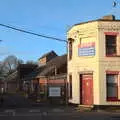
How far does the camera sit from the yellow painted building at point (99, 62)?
143 ft

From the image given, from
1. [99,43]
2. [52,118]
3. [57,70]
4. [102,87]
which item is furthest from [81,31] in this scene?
[57,70]

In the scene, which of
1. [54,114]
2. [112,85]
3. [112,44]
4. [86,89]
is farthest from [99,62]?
[54,114]

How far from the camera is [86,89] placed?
45.3 m

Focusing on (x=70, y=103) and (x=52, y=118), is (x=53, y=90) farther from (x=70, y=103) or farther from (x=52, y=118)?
(x=52, y=118)

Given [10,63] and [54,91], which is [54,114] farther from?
[10,63]

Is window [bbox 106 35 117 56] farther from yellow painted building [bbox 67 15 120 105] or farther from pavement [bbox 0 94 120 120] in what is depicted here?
pavement [bbox 0 94 120 120]

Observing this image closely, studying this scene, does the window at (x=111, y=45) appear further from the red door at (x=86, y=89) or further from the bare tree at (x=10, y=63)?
the bare tree at (x=10, y=63)

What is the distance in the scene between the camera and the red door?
4459 cm

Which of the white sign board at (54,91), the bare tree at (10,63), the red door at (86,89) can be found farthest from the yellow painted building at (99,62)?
the bare tree at (10,63)

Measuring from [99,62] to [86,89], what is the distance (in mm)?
3044

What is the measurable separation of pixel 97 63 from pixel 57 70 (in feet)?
90.9

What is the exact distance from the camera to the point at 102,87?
143ft

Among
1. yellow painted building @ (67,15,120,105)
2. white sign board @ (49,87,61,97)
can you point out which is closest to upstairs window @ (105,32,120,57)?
yellow painted building @ (67,15,120,105)

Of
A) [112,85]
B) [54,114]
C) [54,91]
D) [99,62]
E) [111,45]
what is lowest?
[54,114]
